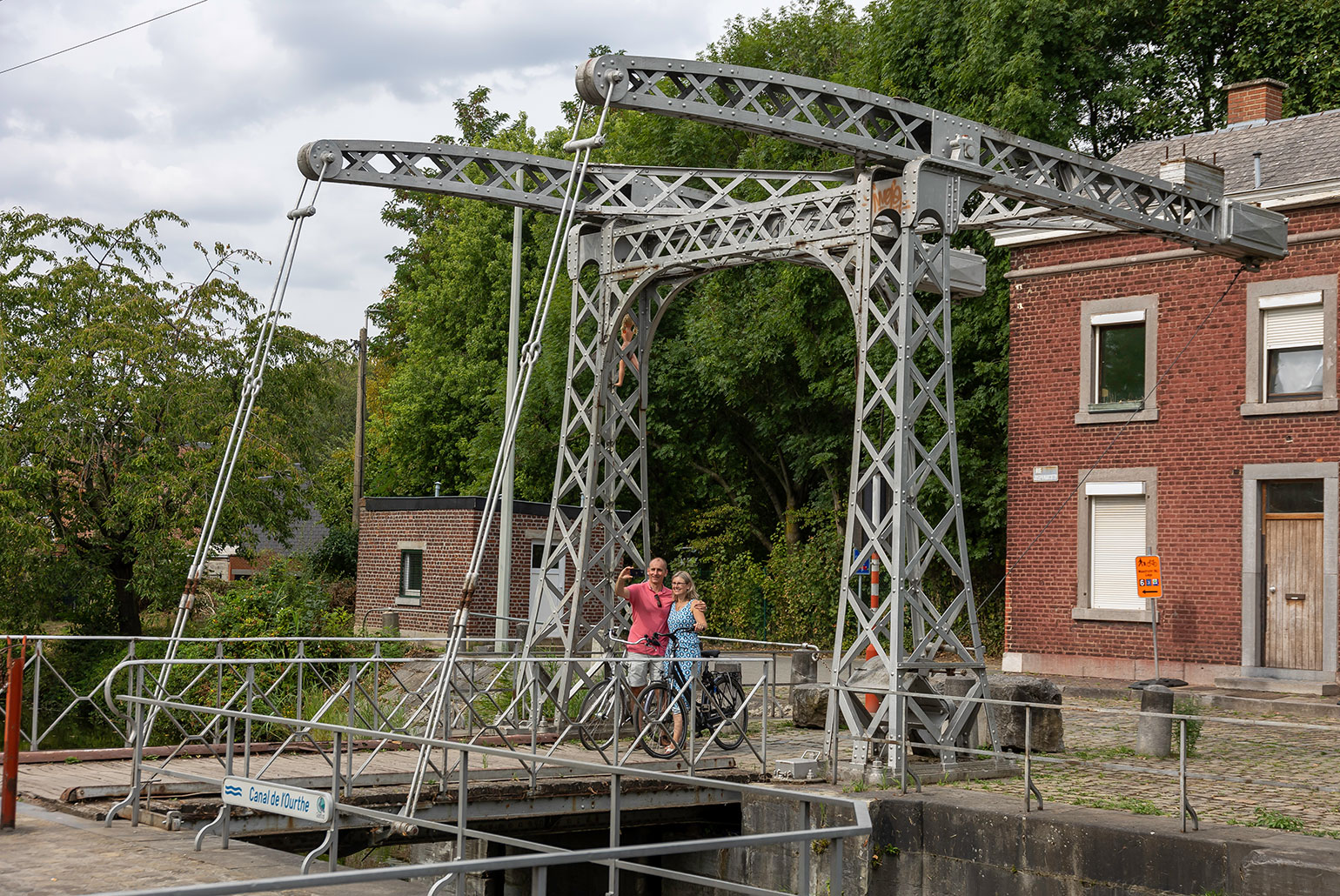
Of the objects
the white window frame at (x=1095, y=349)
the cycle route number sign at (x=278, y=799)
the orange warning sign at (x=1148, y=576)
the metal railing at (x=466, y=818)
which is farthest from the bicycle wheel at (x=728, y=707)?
the white window frame at (x=1095, y=349)

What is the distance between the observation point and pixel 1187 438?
22891 millimetres

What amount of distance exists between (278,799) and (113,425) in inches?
887

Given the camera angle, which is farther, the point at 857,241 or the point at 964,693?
the point at 857,241

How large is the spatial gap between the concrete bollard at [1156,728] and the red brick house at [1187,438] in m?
7.93

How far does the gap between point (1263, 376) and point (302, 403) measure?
21.9 metres

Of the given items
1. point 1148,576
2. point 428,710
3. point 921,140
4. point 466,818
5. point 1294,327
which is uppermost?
point 921,140

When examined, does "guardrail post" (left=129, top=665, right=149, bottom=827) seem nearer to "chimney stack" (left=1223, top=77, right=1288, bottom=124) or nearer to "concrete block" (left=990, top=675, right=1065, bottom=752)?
"concrete block" (left=990, top=675, right=1065, bottom=752)

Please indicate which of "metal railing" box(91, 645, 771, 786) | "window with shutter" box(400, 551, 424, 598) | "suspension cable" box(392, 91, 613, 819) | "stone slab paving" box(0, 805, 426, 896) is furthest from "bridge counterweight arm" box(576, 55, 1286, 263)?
"window with shutter" box(400, 551, 424, 598)

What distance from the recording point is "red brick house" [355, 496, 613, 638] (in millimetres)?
33000

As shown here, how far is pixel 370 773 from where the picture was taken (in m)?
11.7

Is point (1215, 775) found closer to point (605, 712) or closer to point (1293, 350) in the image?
point (605, 712)

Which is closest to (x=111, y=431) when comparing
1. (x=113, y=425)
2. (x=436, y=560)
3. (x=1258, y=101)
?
(x=113, y=425)

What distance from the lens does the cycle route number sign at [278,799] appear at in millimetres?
8094

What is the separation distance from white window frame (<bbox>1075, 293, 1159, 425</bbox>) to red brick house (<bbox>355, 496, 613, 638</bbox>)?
40.4ft
